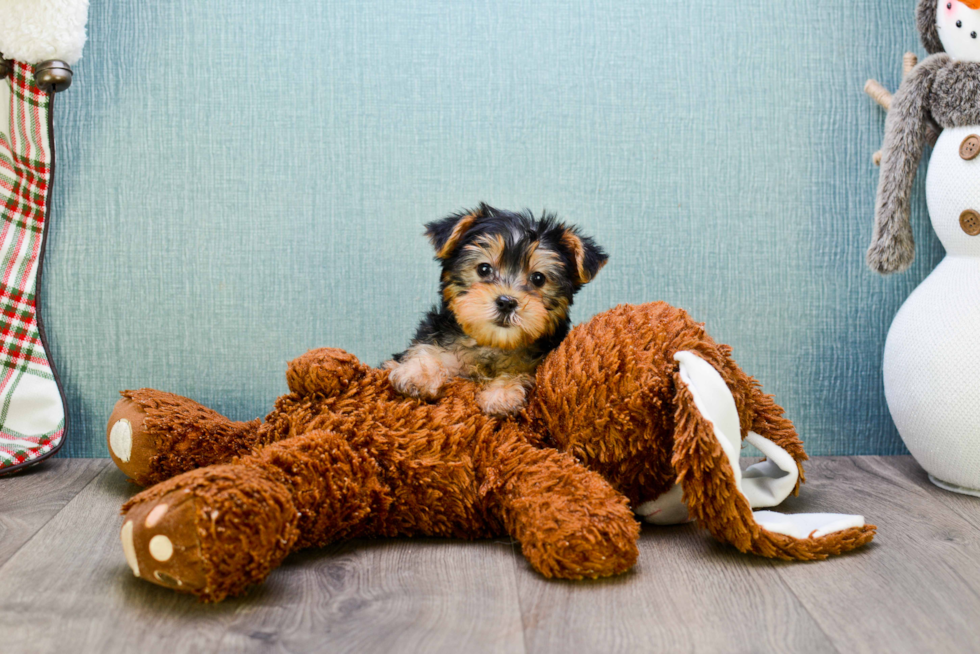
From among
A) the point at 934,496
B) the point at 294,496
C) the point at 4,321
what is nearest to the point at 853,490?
the point at 934,496

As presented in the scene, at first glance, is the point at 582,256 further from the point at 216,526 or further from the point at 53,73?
the point at 53,73

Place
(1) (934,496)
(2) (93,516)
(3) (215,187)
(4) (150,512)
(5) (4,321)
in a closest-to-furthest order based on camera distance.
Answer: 1. (4) (150,512)
2. (2) (93,516)
3. (1) (934,496)
4. (5) (4,321)
5. (3) (215,187)

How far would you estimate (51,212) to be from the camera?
6.81 feet

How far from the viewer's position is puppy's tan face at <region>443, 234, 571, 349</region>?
153 centimetres

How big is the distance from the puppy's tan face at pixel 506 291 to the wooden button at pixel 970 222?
0.95 m

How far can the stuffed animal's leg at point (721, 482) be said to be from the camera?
1.37 metres

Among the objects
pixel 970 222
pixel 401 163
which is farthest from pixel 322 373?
pixel 970 222

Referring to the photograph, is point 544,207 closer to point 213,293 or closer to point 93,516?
point 213,293

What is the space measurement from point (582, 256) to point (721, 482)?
52cm

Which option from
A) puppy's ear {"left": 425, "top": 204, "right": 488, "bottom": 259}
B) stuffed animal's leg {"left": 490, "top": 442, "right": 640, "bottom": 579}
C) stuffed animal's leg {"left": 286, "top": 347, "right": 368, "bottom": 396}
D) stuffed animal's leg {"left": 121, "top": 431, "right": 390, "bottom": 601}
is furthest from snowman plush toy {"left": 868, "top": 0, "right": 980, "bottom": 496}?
stuffed animal's leg {"left": 121, "top": 431, "right": 390, "bottom": 601}

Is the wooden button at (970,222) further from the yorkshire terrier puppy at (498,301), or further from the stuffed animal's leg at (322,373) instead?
the stuffed animal's leg at (322,373)

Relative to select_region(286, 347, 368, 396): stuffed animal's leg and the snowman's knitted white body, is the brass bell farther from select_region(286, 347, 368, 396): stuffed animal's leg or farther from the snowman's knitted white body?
the snowman's knitted white body

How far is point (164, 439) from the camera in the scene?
1769 mm

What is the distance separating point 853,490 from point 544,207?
1.04 metres
